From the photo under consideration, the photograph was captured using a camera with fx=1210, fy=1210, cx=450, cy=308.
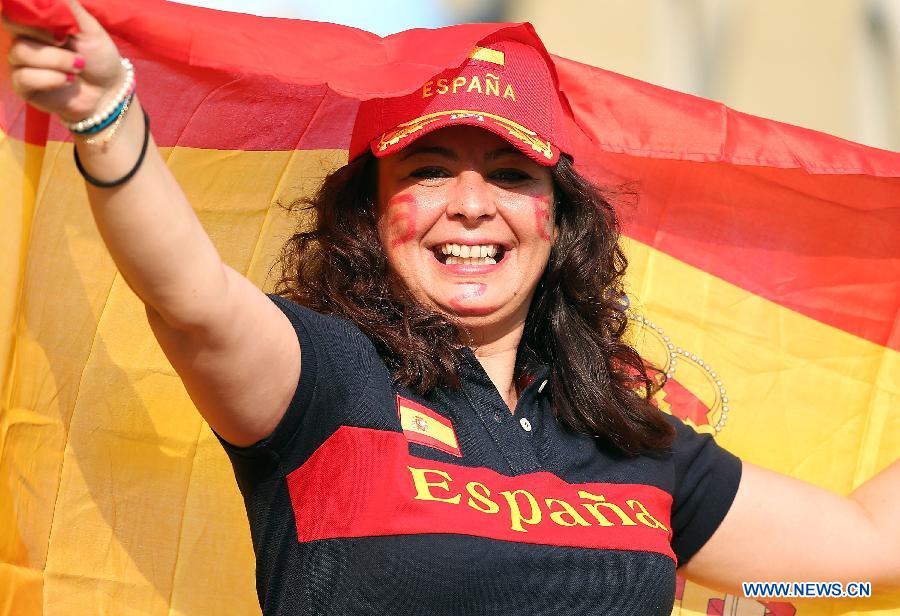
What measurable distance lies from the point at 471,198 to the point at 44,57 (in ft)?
2.87

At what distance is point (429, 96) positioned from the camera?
1.93 m

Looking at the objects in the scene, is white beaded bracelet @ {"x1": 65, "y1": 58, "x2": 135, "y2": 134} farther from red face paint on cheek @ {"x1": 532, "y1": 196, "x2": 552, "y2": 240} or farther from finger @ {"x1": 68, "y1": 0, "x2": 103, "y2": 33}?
red face paint on cheek @ {"x1": 532, "y1": 196, "x2": 552, "y2": 240}

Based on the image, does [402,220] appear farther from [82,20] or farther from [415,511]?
[82,20]

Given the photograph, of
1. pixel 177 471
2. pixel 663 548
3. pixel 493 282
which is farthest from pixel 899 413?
pixel 177 471

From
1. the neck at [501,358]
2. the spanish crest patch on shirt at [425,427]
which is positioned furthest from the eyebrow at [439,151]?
the spanish crest patch on shirt at [425,427]

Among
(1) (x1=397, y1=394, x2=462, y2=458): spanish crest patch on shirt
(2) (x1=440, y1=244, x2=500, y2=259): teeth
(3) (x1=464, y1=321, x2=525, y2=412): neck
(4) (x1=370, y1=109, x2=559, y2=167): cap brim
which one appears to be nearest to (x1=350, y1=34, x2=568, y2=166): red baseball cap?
(4) (x1=370, y1=109, x2=559, y2=167): cap brim

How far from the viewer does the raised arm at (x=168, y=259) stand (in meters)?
1.16

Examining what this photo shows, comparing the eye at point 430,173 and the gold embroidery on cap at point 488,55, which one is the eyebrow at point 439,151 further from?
the gold embroidery on cap at point 488,55

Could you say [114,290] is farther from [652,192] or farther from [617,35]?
[617,35]

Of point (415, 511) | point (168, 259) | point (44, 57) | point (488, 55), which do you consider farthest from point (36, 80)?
point (488, 55)

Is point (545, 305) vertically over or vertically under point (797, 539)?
over

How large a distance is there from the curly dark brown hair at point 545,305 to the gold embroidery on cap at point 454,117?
0.09 metres

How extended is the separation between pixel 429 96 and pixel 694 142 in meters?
0.66

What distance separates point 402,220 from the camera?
192 centimetres
